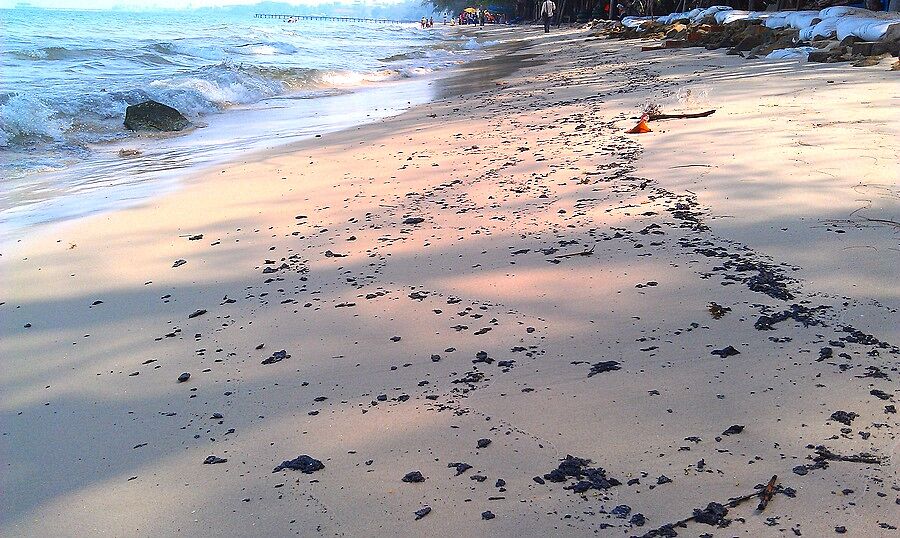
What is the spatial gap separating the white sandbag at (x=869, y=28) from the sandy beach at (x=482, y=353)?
6.48 m

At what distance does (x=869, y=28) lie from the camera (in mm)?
10516

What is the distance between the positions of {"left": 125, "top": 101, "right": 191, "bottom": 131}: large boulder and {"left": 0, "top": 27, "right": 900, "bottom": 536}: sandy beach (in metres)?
4.88

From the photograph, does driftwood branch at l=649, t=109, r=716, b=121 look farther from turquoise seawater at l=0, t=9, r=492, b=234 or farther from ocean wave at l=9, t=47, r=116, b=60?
ocean wave at l=9, t=47, r=116, b=60

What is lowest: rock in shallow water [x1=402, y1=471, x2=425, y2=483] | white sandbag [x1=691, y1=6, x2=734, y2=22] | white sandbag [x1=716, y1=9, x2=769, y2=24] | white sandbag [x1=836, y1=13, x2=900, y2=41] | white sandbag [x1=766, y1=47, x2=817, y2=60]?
rock in shallow water [x1=402, y1=471, x2=425, y2=483]

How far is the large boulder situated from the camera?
9.38m

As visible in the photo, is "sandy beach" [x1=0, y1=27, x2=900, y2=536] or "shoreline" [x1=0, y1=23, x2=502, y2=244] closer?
"sandy beach" [x1=0, y1=27, x2=900, y2=536]

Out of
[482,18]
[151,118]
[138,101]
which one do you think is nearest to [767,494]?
[151,118]

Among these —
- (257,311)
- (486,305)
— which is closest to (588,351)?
(486,305)

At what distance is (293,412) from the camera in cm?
217

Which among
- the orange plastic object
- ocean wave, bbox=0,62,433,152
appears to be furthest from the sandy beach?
ocean wave, bbox=0,62,433,152

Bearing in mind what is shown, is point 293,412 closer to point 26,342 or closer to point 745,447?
point 745,447

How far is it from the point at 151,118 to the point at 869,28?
10.5 metres

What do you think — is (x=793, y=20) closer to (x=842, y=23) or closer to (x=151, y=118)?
(x=842, y=23)

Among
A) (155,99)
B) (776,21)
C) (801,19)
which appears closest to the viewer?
(155,99)
